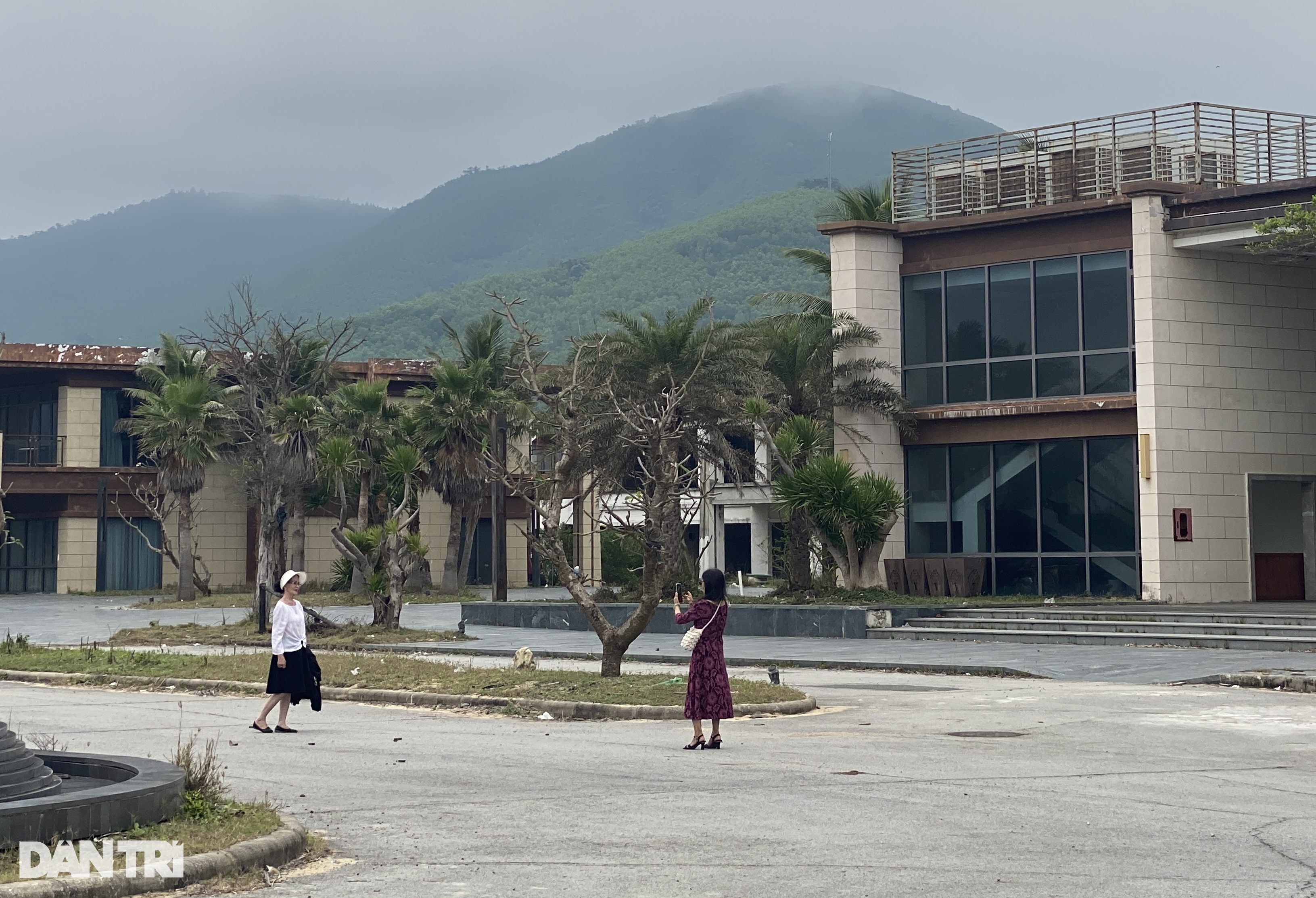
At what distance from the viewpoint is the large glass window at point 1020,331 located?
3400 cm

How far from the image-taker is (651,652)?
2678cm

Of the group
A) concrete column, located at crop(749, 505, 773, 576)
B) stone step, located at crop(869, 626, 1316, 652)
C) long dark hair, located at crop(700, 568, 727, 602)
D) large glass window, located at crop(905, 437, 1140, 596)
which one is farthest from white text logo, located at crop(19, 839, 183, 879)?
concrete column, located at crop(749, 505, 773, 576)

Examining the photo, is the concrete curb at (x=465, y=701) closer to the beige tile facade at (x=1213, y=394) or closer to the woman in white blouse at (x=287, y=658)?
the woman in white blouse at (x=287, y=658)

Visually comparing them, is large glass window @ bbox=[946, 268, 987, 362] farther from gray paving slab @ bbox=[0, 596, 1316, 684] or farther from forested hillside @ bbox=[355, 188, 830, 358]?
forested hillside @ bbox=[355, 188, 830, 358]

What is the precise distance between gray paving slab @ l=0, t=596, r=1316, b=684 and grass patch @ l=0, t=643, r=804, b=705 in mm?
4384

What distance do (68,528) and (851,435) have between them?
30739mm

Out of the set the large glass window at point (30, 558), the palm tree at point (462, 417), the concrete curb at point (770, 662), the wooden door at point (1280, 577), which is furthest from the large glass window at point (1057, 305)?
the large glass window at point (30, 558)

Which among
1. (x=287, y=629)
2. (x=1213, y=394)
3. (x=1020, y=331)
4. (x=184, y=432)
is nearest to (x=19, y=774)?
(x=287, y=629)

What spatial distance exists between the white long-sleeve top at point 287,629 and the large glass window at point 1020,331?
22.0 m

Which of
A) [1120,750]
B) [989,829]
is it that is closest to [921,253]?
[1120,750]

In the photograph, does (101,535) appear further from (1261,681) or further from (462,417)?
(1261,681)

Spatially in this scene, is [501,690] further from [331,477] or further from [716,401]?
[331,477]

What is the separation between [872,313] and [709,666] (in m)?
23.0

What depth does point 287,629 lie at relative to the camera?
16.3 meters
